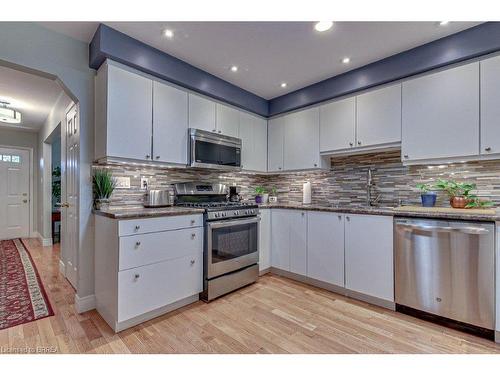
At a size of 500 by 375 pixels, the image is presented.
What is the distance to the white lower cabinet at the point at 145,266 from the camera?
184 centimetres

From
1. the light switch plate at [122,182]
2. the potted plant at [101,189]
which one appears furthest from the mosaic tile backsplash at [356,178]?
the potted plant at [101,189]

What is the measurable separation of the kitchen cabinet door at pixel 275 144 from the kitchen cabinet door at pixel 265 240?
2.57ft

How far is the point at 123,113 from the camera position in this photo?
2152 millimetres

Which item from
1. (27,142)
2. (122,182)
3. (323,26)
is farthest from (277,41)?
(27,142)

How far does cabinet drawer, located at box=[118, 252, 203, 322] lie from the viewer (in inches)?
72.9

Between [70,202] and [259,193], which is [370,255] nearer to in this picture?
[259,193]

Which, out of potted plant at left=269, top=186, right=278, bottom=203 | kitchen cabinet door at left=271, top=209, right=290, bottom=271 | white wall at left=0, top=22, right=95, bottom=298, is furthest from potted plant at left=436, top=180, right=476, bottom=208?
white wall at left=0, top=22, right=95, bottom=298

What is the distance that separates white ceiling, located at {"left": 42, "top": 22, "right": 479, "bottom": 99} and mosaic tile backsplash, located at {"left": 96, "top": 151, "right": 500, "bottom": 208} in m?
1.14

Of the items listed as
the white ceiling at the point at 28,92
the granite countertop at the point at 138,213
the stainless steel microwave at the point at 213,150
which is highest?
the white ceiling at the point at 28,92

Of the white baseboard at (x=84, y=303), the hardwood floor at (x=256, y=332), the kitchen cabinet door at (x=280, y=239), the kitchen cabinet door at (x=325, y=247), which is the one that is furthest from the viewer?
the kitchen cabinet door at (x=280, y=239)

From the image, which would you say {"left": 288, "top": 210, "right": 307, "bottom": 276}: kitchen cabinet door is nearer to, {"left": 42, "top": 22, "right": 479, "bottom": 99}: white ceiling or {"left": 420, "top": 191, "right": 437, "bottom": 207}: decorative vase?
{"left": 420, "top": 191, "right": 437, "bottom": 207}: decorative vase

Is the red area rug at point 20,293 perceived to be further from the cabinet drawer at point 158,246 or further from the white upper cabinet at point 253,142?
the white upper cabinet at point 253,142

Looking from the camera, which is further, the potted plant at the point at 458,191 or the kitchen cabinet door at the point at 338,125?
the kitchen cabinet door at the point at 338,125

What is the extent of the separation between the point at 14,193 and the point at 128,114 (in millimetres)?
5353
